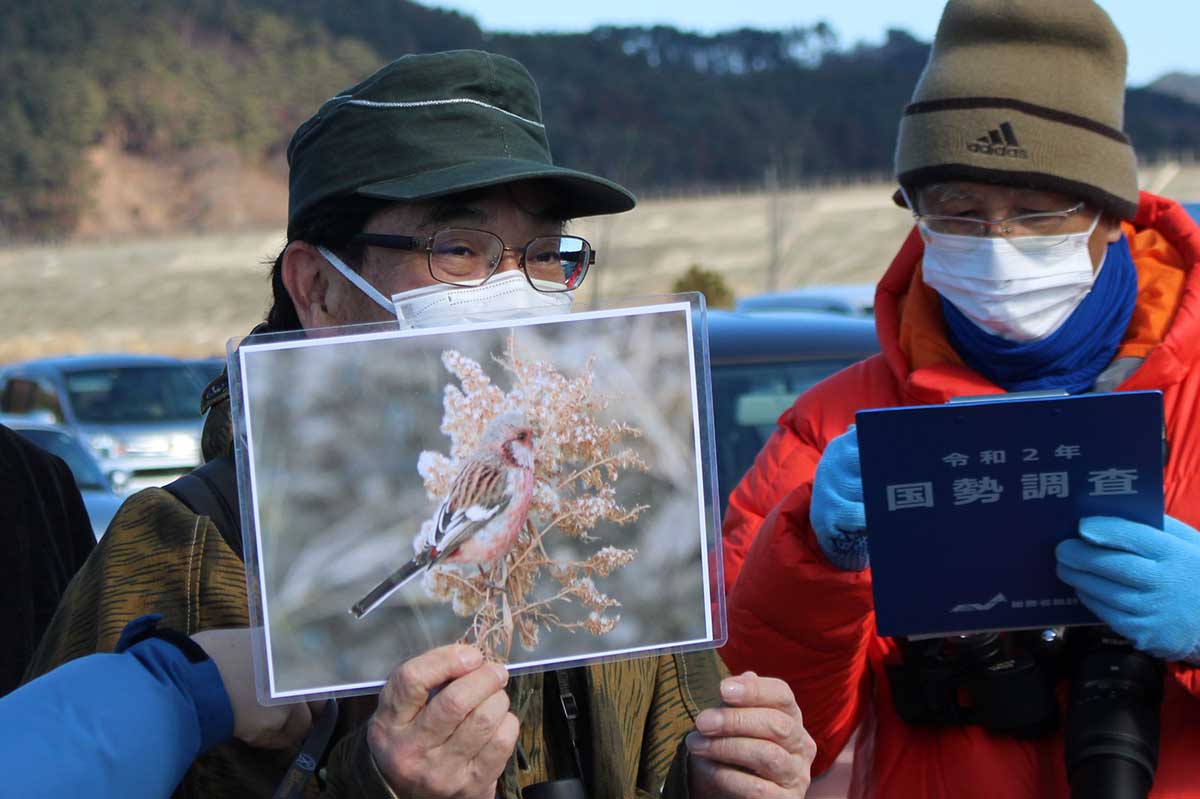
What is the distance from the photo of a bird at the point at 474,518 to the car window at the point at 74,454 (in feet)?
24.8

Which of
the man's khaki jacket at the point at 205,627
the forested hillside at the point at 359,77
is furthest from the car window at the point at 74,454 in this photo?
the forested hillside at the point at 359,77

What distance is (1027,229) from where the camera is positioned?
2.60m

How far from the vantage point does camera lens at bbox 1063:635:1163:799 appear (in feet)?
6.93

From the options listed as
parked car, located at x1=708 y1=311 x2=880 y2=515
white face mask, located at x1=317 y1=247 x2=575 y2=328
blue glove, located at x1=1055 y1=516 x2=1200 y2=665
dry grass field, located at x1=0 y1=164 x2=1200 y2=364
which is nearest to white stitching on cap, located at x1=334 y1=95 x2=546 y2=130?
white face mask, located at x1=317 y1=247 x2=575 y2=328

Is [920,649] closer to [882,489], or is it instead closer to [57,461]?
[882,489]

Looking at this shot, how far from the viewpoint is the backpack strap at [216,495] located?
75.1 inches

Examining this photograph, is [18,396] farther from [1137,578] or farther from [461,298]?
[1137,578]

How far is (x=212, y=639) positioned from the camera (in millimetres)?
1666

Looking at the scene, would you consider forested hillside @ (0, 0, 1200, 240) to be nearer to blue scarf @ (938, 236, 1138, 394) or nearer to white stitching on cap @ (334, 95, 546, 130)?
blue scarf @ (938, 236, 1138, 394)

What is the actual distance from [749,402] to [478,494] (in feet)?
11.3

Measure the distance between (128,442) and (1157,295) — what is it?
12.4m

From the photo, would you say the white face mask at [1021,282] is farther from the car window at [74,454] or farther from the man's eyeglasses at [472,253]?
the car window at [74,454]

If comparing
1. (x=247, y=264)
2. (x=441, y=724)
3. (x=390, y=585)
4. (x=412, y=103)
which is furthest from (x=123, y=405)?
(x=247, y=264)

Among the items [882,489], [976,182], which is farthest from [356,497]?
[976,182]
